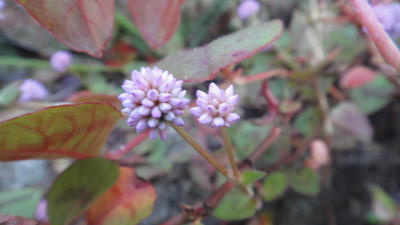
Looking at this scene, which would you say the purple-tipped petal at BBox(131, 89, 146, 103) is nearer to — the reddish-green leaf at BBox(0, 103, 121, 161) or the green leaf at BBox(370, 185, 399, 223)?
the reddish-green leaf at BBox(0, 103, 121, 161)

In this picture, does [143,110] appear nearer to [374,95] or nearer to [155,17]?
[155,17]

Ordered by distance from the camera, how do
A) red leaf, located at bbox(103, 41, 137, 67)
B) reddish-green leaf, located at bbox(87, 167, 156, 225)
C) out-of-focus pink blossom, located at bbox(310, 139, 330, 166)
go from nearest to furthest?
reddish-green leaf, located at bbox(87, 167, 156, 225) < out-of-focus pink blossom, located at bbox(310, 139, 330, 166) < red leaf, located at bbox(103, 41, 137, 67)

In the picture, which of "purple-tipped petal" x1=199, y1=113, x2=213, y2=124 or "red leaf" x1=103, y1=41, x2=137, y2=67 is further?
"red leaf" x1=103, y1=41, x2=137, y2=67

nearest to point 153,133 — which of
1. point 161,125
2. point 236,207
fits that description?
point 161,125

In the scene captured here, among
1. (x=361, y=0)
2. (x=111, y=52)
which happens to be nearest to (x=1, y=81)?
(x=111, y=52)

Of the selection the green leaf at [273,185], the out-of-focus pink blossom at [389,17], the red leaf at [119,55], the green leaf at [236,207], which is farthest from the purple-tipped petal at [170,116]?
the red leaf at [119,55]

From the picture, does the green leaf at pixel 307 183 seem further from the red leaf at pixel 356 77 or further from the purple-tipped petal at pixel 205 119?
the purple-tipped petal at pixel 205 119

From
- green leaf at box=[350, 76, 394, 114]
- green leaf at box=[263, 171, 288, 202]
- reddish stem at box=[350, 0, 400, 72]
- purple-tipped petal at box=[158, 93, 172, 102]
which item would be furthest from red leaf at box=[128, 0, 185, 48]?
green leaf at box=[350, 76, 394, 114]
